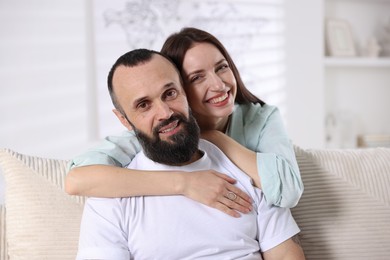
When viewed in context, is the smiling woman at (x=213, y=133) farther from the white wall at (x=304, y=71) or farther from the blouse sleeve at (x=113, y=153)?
the white wall at (x=304, y=71)

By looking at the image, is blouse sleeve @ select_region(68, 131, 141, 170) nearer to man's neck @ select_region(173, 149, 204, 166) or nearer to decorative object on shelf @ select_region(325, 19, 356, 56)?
man's neck @ select_region(173, 149, 204, 166)

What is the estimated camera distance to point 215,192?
1.41 meters

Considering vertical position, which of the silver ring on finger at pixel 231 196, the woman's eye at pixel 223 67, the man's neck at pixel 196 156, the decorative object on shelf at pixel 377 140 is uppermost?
the woman's eye at pixel 223 67

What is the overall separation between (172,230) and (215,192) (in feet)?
0.51

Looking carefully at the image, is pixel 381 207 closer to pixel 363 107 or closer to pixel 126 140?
pixel 126 140

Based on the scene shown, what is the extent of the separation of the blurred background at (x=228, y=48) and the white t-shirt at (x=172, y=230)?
6.04ft

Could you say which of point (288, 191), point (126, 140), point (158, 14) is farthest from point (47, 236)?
point (158, 14)

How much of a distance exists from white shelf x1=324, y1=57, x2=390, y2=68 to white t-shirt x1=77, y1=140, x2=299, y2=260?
260 cm

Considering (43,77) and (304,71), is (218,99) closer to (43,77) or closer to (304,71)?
(43,77)

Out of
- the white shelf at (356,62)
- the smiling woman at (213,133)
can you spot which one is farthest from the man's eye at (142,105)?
the white shelf at (356,62)

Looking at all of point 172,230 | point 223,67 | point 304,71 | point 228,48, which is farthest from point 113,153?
point 304,71

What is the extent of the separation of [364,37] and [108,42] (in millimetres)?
2096

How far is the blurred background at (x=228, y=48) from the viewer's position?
123 inches

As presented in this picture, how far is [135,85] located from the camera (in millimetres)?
1456
